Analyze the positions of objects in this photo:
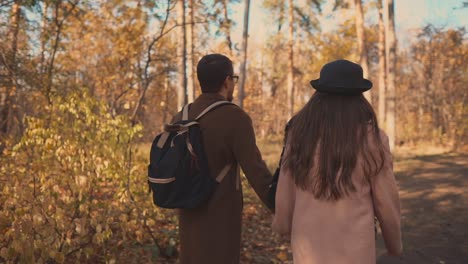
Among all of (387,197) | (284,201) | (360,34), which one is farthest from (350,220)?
(360,34)

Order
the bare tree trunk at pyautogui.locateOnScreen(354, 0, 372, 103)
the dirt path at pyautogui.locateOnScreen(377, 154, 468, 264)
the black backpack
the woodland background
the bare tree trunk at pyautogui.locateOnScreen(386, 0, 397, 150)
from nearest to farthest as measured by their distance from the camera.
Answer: the black backpack
the woodland background
the dirt path at pyautogui.locateOnScreen(377, 154, 468, 264)
the bare tree trunk at pyautogui.locateOnScreen(386, 0, 397, 150)
the bare tree trunk at pyautogui.locateOnScreen(354, 0, 372, 103)

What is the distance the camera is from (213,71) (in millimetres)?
2502

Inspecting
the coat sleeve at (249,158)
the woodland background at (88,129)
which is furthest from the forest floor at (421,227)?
the coat sleeve at (249,158)

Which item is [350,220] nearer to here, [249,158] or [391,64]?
[249,158]

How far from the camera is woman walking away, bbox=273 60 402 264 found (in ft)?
6.26

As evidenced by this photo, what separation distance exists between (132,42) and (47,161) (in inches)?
282

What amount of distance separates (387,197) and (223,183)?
876mm

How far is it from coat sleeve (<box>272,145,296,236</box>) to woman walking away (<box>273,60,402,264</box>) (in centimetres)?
4

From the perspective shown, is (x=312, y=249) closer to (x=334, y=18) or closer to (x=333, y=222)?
(x=333, y=222)

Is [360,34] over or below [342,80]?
over

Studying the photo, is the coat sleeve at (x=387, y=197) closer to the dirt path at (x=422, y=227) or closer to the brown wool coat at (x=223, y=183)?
the brown wool coat at (x=223, y=183)

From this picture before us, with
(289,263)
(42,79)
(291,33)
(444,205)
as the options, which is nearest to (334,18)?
(291,33)

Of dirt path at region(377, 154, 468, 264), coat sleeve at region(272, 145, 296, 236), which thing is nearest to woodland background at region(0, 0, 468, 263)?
coat sleeve at region(272, 145, 296, 236)

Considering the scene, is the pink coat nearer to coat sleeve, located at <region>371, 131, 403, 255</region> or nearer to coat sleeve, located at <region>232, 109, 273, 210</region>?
coat sleeve, located at <region>371, 131, 403, 255</region>
